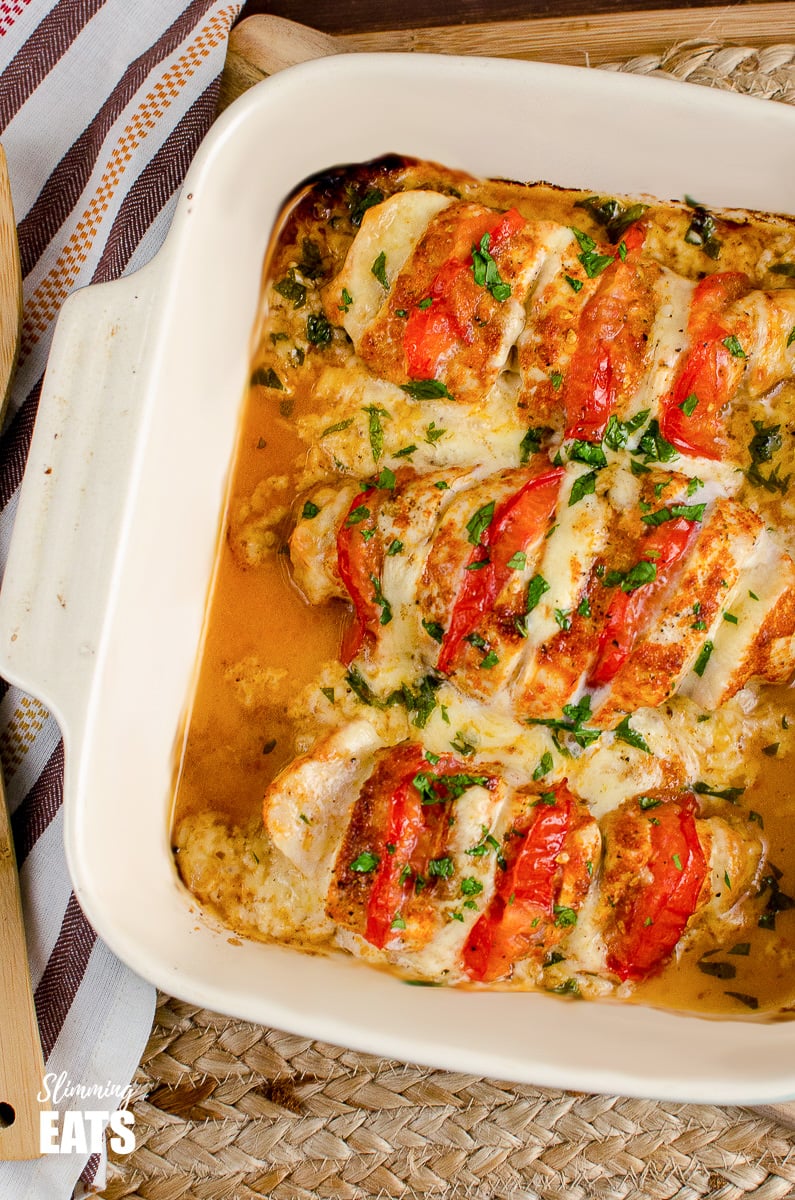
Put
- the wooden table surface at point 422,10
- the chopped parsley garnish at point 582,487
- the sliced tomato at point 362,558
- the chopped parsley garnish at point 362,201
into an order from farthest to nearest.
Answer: the wooden table surface at point 422,10
the chopped parsley garnish at point 362,201
the sliced tomato at point 362,558
the chopped parsley garnish at point 582,487

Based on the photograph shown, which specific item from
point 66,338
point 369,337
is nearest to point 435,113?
point 369,337

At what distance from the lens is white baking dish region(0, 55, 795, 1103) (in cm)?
251

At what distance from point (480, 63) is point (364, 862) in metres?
2.06

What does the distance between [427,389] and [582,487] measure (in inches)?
20.7

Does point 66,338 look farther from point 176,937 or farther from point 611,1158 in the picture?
point 611,1158

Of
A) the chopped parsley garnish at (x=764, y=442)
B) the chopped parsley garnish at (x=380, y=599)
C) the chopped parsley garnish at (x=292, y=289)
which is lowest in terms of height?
the chopped parsley garnish at (x=380, y=599)

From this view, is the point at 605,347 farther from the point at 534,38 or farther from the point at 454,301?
the point at 534,38

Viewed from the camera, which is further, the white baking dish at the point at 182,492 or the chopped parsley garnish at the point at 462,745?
the chopped parsley garnish at the point at 462,745

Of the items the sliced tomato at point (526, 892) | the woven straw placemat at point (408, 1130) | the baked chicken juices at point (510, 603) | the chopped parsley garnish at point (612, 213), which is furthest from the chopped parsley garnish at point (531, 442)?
the woven straw placemat at point (408, 1130)

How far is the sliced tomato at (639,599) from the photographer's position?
251 centimetres

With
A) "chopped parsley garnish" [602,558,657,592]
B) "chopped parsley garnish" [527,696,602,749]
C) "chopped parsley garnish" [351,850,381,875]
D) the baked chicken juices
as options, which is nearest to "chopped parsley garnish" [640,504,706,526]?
the baked chicken juices

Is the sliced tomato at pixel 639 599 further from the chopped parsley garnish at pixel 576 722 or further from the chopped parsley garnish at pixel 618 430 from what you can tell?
the chopped parsley garnish at pixel 618 430

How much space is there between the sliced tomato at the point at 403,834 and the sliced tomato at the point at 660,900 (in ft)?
1.59

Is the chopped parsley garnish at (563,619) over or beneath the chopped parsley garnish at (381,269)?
beneath
